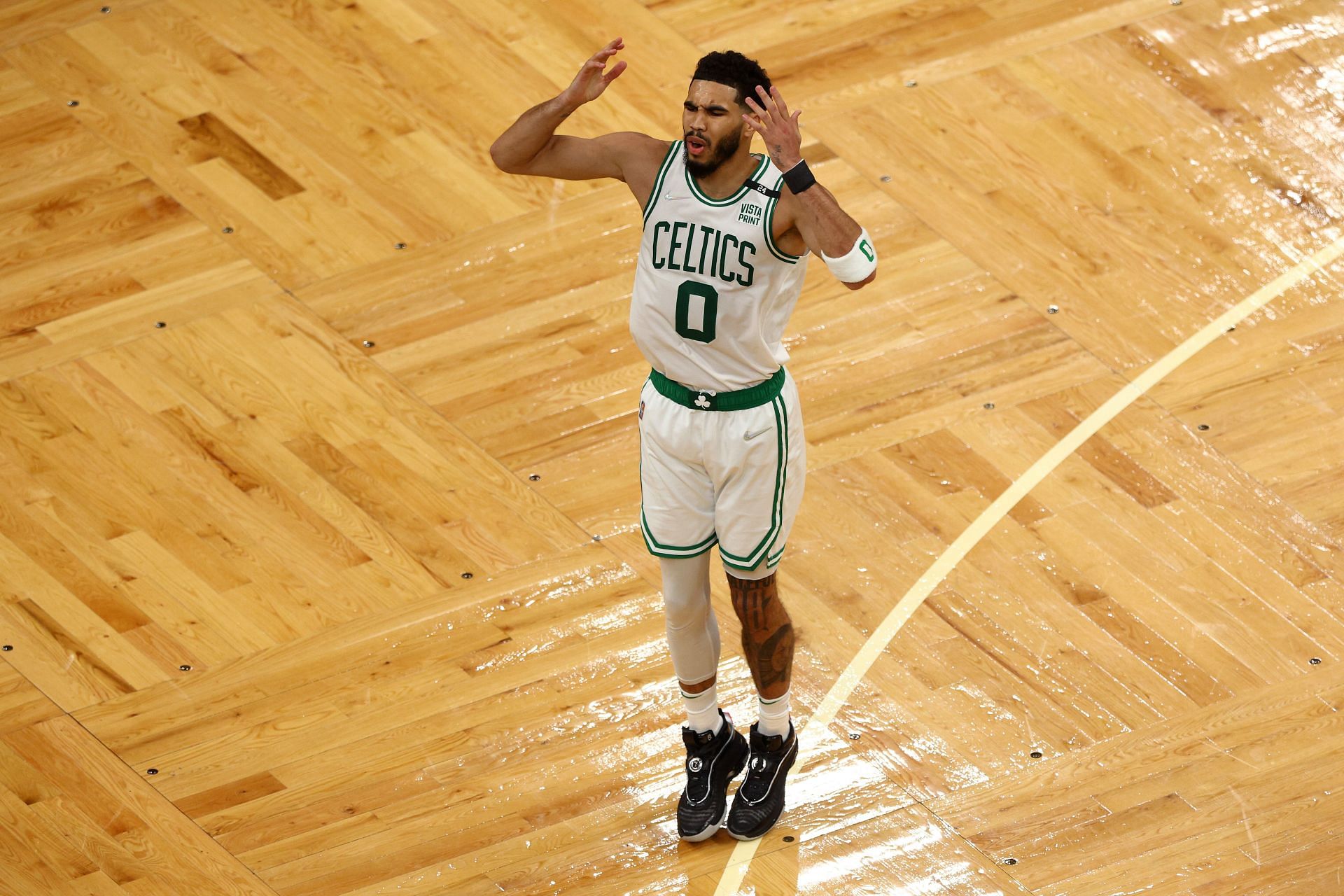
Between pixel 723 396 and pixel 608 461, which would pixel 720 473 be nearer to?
pixel 723 396

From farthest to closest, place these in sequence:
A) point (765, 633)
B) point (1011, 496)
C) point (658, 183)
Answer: point (1011, 496) → point (765, 633) → point (658, 183)

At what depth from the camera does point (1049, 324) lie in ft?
23.0

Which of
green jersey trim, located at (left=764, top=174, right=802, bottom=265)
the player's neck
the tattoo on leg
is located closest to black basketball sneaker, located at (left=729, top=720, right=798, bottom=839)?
the tattoo on leg

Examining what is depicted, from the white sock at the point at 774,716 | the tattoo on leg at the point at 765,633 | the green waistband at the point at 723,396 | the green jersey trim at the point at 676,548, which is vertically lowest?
the white sock at the point at 774,716

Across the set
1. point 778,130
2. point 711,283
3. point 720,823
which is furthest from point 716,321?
point 720,823

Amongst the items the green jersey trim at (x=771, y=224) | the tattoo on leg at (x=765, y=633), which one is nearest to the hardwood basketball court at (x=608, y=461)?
the tattoo on leg at (x=765, y=633)

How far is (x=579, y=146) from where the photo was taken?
4.94 m

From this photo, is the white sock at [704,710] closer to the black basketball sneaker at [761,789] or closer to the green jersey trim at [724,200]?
the black basketball sneaker at [761,789]

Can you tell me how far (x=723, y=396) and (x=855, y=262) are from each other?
52 cm

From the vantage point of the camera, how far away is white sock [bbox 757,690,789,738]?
208 inches

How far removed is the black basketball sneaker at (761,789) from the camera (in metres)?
5.29

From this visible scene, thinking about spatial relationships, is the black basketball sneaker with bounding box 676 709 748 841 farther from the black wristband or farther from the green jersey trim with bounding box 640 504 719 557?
the black wristband

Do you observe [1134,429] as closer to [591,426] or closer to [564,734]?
[591,426]

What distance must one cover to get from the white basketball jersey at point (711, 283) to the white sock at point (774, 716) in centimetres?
90
